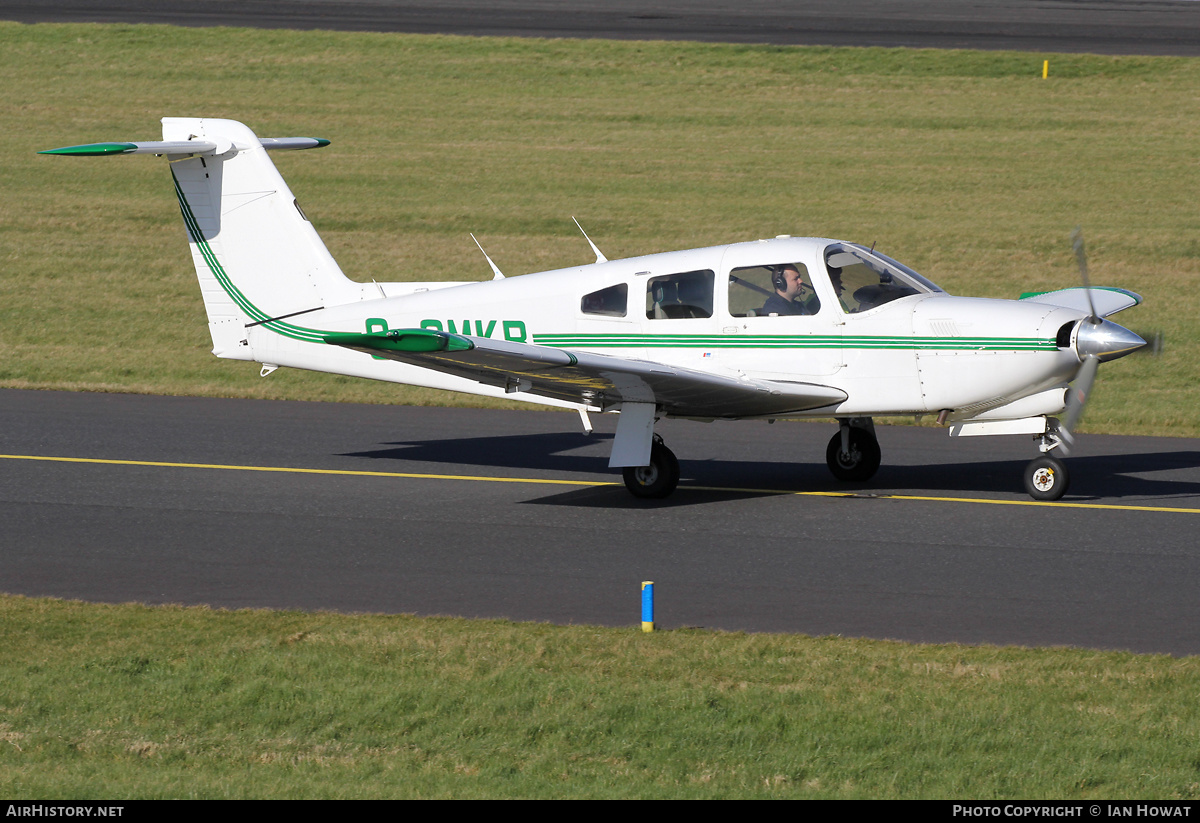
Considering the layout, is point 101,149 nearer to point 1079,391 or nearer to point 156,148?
point 156,148

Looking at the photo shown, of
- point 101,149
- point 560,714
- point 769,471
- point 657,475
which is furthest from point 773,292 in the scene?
point 101,149

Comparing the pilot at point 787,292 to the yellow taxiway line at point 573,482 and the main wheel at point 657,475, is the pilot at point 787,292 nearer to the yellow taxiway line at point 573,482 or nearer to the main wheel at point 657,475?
the main wheel at point 657,475

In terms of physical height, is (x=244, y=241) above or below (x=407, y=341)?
above

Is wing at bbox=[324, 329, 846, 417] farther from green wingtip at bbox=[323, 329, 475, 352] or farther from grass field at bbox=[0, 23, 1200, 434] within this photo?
grass field at bbox=[0, 23, 1200, 434]

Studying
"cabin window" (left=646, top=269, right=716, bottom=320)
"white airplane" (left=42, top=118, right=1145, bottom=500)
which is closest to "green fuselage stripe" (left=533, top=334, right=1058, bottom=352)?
"white airplane" (left=42, top=118, right=1145, bottom=500)

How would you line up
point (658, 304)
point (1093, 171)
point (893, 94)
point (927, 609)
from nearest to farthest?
point (927, 609) → point (658, 304) → point (1093, 171) → point (893, 94)

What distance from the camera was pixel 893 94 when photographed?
34250mm

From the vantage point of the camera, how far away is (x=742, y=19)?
138ft

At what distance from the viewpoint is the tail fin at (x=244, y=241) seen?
13.6 m

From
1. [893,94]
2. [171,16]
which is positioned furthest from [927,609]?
[171,16]

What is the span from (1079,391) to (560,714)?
5.88 metres

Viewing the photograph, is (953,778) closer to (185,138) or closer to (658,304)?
(658,304)

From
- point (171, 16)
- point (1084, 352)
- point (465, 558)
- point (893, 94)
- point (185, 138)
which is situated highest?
point (171, 16)

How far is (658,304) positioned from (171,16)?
33805mm
